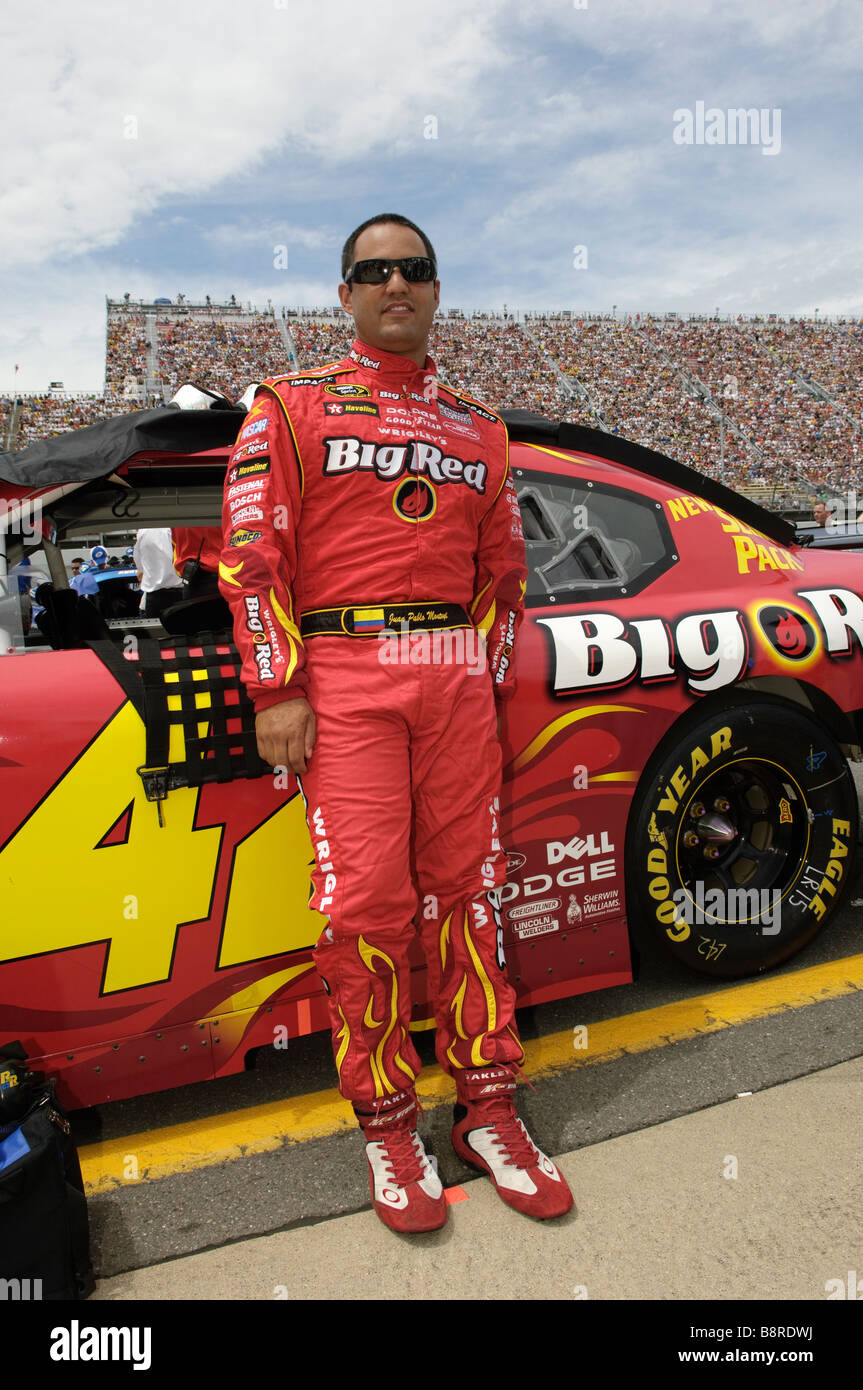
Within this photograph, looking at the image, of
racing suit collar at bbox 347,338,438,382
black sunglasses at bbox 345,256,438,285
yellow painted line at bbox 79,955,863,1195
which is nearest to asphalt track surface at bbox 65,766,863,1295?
yellow painted line at bbox 79,955,863,1195

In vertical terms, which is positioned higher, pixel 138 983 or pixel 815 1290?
pixel 138 983

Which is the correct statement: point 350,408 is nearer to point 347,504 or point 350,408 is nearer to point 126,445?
point 347,504

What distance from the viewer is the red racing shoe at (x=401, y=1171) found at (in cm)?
178

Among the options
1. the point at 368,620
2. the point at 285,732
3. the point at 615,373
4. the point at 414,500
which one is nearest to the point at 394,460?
the point at 414,500

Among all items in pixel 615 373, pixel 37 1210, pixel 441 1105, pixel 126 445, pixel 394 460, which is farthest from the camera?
pixel 615 373

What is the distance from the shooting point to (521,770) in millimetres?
2203

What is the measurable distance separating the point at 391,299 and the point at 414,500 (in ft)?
1.37

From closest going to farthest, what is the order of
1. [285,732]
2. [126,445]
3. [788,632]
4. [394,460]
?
[285,732]
[394,460]
[126,445]
[788,632]

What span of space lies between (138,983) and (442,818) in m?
0.71

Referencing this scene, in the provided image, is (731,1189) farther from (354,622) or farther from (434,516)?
(434,516)

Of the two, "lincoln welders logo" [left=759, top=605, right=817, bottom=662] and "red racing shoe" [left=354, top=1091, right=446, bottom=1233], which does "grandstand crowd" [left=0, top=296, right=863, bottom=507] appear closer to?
"lincoln welders logo" [left=759, top=605, right=817, bottom=662]

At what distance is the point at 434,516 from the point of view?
1.93 m

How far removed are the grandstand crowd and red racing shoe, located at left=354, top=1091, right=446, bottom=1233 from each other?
31950mm
